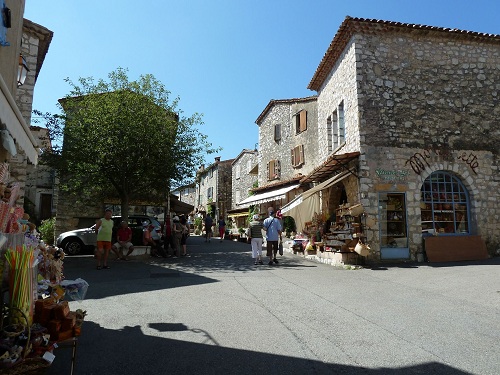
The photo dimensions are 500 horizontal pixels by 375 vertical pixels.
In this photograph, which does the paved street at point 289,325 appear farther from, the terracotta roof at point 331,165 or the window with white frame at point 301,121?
the window with white frame at point 301,121

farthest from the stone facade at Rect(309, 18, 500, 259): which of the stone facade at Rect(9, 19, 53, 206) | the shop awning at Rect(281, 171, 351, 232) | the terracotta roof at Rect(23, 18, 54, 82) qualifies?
the stone facade at Rect(9, 19, 53, 206)

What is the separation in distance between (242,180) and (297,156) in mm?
12988

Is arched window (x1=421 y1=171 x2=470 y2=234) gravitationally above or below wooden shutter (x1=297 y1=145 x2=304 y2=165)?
below

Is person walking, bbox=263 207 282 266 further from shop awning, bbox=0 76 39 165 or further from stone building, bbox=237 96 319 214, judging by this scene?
shop awning, bbox=0 76 39 165

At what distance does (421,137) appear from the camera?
39.3 feet

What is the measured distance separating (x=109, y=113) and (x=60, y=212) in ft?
26.7

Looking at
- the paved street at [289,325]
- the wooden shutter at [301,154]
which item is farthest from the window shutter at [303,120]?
the paved street at [289,325]

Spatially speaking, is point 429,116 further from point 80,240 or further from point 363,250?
point 80,240

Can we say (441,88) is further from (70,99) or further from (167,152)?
(70,99)

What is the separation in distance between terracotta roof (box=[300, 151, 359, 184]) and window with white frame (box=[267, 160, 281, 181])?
10796mm

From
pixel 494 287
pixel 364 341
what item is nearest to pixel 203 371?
pixel 364 341

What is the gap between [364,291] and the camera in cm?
711

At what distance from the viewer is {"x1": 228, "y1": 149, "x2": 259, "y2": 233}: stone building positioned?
106ft

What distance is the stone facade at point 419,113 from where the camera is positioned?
1157cm
